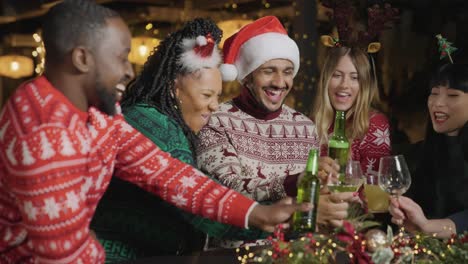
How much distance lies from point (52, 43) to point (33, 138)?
26cm

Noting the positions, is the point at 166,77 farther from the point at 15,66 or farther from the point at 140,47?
the point at 140,47

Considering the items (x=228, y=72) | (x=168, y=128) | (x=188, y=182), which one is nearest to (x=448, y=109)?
(x=228, y=72)

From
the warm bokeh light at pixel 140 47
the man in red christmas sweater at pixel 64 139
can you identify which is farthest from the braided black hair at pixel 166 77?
the warm bokeh light at pixel 140 47

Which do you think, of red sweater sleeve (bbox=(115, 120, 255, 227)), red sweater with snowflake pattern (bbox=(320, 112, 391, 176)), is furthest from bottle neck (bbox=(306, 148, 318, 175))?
red sweater with snowflake pattern (bbox=(320, 112, 391, 176))

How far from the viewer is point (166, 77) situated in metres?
2.52

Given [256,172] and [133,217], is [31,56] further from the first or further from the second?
[133,217]

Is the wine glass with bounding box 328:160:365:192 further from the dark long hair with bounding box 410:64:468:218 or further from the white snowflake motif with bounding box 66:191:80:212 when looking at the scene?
the white snowflake motif with bounding box 66:191:80:212

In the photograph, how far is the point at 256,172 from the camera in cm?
303

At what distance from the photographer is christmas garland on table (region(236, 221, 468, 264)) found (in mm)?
1950

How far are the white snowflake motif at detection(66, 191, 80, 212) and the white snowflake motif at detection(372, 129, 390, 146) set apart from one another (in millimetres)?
2195

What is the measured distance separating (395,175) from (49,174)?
127cm

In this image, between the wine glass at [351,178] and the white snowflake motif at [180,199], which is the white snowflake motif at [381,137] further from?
the white snowflake motif at [180,199]

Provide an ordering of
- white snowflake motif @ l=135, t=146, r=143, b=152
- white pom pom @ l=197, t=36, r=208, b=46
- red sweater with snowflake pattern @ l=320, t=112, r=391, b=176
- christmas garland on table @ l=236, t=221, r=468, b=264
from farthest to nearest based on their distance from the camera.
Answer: red sweater with snowflake pattern @ l=320, t=112, r=391, b=176, white pom pom @ l=197, t=36, r=208, b=46, white snowflake motif @ l=135, t=146, r=143, b=152, christmas garland on table @ l=236, t=221, r=468, b=264

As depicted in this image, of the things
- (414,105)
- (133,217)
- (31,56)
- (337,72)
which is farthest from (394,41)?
(133,217)
